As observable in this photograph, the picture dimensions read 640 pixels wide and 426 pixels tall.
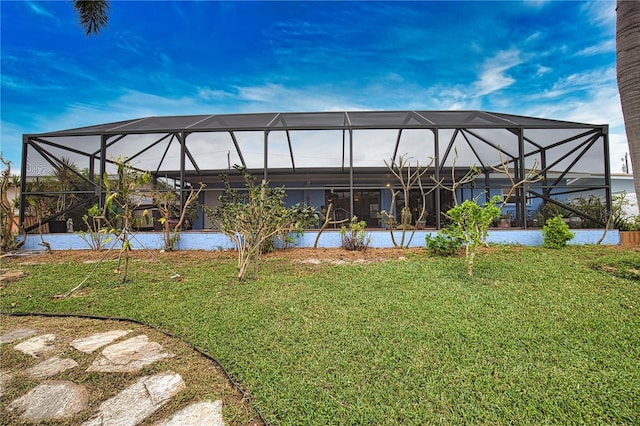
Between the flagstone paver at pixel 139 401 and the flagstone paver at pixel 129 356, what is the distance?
244 mm

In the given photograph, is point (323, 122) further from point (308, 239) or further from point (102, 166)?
point (102, 166)

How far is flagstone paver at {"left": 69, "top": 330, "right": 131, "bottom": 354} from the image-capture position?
8.63 feet

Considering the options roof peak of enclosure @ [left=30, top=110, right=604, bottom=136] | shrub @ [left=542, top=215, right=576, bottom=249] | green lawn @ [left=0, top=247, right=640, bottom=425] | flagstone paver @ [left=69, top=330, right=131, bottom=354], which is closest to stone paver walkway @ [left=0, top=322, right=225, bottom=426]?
flagstone paver @ [left=69, top=330, right=131, bottom=354]

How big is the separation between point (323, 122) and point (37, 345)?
7.55 metres

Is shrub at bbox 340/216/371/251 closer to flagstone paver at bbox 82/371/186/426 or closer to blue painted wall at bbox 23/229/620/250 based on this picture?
blue painted wall at bbox 23/229/620/250

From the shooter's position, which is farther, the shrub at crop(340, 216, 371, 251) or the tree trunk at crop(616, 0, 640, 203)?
the shrub at crop(340, 216, 371, 251)

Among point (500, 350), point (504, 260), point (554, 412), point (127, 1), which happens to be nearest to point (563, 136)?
point (504, 260)

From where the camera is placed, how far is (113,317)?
10.7 ft

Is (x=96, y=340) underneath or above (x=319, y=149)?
underneath

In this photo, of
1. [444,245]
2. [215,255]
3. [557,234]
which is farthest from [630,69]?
[215,255]

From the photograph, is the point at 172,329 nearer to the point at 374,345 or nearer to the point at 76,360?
the point at 76,360

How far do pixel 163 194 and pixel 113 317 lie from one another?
15.2 ft

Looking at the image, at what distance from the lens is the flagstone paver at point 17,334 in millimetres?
2781

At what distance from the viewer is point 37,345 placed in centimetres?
267
